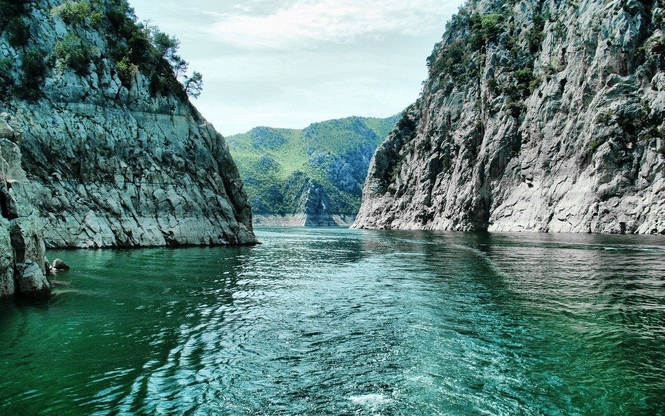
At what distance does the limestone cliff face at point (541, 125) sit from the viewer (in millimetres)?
75812

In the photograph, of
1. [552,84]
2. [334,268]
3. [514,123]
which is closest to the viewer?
Answer: [334,268]

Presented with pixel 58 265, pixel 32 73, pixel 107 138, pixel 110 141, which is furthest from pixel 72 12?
pixel 58 265

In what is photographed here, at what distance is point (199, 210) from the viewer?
56906 millimetres

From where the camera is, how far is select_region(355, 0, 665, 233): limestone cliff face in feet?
249

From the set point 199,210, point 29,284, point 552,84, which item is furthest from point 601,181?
point 29,284

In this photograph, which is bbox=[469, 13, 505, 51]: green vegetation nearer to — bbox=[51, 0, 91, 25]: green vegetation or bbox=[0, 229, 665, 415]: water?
bbox=[51, 0, 91, 25]: green vegetation

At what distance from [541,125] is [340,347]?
98629 mm

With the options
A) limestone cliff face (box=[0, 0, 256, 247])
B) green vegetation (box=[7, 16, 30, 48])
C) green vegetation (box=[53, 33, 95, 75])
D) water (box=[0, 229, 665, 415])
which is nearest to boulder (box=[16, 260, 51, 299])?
water (box=[0, 229, 665, 415])

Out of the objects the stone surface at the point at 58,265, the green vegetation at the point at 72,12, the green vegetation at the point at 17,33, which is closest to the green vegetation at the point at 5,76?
the green vegetation at the point at 17,33

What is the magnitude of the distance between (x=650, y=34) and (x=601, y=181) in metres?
30.0

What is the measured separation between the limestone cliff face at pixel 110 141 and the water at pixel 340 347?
26.6 m

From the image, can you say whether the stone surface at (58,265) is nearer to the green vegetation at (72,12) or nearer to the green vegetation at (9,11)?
the green vegetation at (9,11)

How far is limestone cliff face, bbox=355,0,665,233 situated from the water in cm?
5835

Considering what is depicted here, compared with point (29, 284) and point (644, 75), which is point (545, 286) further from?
point (644, 75)
